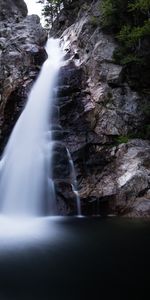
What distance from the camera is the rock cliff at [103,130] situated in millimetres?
14742

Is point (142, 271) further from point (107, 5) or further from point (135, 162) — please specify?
point (107, 5)

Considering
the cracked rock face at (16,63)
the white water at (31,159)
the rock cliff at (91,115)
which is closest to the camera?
the white water at (31,159)

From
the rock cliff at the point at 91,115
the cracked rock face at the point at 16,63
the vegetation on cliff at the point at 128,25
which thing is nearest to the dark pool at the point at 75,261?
the rock cliff at the point at 91,115

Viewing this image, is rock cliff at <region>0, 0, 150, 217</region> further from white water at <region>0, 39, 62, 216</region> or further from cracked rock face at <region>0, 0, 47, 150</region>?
white water at <region>0, 39, 62, 216</region>

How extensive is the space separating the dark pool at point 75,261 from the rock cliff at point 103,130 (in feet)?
7.06

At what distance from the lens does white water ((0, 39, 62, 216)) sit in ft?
48.3

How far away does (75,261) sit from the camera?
8648 millimetres

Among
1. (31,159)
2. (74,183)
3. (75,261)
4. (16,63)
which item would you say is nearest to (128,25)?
(16,63)

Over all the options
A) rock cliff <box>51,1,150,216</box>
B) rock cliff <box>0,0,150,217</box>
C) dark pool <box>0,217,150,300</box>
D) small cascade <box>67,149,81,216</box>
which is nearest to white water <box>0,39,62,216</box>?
rock cliff <box>0,0,150,217</box>

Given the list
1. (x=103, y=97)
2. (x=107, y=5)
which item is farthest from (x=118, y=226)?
(x=107, y=5)

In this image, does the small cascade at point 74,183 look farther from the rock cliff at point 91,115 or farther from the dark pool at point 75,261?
the dark pool at point 75,261

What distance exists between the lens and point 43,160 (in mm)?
16109

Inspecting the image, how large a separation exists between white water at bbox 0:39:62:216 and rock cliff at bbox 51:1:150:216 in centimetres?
77

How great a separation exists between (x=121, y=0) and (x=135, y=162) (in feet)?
31.7
